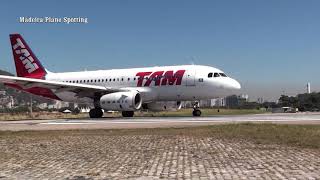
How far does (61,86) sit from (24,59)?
10.4 meters

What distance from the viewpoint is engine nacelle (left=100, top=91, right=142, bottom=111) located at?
3347cm

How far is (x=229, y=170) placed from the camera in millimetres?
8242

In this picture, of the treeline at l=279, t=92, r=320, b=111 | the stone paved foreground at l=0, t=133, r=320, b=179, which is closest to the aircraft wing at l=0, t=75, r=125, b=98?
the stone paved foreground at l=0, t=133, r=320, b=179

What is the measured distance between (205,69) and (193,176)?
89.8 ft

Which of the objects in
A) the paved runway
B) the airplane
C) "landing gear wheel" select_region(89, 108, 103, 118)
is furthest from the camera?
"landing gear wheel" select_region(89, 108, 103, 118)

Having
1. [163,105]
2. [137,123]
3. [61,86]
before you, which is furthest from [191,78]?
[61,86]

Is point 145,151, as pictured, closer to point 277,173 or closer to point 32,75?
point 277,173

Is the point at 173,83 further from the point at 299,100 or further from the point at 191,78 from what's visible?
the point at 299,100

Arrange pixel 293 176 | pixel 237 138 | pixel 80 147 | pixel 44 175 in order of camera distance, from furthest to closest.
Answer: pixel 237 138, pixel 80 147, pixel 44 175, pixel 293 176

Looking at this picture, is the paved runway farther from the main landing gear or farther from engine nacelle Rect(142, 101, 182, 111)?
engine nacelle Rect(142, 101, 182, 111)

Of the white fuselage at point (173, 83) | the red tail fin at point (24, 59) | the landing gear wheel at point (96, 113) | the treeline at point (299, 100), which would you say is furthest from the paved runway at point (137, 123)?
the treeline at point (299, 100)

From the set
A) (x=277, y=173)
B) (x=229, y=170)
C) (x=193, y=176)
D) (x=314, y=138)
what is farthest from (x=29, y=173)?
(x=314, y=138)

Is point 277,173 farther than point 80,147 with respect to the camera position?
No

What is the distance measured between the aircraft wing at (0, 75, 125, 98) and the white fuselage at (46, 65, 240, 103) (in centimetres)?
146
